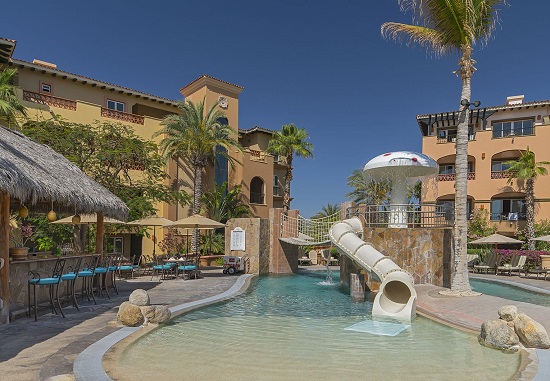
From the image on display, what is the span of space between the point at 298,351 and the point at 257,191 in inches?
1124

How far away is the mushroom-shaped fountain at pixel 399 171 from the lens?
1688 cm

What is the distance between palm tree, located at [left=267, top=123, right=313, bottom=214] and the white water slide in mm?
19124

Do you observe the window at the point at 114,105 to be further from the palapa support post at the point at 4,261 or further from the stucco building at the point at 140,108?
the palapa support post at the point at 4,261

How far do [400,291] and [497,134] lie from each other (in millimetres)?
27489

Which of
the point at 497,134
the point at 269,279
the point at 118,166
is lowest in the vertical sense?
the point at 269,279

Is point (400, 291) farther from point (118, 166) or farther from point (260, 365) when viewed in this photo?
point (118, 166)

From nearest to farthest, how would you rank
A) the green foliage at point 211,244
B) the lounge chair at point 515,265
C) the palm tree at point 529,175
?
the lounge chair at point 515,265 < the green foliage at point 211,244 < the palm tree at point 529,175

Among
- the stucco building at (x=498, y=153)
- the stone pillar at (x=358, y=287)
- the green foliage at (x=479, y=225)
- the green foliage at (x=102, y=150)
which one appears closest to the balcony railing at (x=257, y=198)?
the stucco building at (x=498, y=153)

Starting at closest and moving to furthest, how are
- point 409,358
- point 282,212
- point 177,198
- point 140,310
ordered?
point 409,358, point 140,310, point 282,212, point 177,198

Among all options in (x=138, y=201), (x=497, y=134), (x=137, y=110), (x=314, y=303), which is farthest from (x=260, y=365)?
(x=497, y=134)

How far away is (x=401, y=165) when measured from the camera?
16891mm

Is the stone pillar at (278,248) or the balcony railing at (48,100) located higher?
the balcony railing at (48,100)

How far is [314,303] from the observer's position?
13.0 m

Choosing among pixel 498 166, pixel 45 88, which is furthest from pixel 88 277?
pixel 498 166
